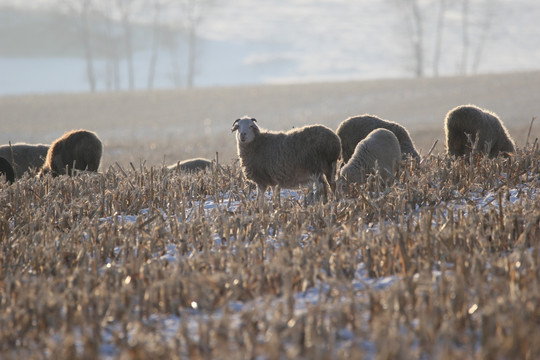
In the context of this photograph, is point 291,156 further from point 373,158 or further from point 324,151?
point 373,158

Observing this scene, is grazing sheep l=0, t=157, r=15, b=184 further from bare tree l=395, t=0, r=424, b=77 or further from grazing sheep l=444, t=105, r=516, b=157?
bare tree l=395, t=0, r=424, b=77

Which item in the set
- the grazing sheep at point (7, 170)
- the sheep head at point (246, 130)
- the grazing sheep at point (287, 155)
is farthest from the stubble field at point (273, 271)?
the grazing sheep at point (7, 170)

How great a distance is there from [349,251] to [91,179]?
454 centimetres

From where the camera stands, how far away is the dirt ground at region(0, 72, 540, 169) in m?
28.1

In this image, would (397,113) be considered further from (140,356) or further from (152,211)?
(140,356)

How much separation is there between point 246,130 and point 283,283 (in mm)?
3722

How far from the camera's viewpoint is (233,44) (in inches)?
4060

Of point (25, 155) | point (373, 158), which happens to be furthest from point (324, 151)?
point (25, 155)

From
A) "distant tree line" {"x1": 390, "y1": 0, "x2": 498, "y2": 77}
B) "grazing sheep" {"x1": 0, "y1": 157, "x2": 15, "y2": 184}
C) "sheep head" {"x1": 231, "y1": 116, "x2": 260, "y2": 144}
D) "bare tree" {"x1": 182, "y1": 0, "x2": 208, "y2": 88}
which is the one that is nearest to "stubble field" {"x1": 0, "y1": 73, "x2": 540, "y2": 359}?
"sheep head" {"x1": 231, "y1": 116, "x2": 260, "y2": 144}

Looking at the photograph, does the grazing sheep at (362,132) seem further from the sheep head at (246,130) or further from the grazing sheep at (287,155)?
the sheep head at (246,130)

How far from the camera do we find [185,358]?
2.90 meters

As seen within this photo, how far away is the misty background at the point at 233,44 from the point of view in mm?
72562

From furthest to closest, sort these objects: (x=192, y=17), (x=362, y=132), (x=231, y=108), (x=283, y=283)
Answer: (x=192, y=17)
(x=231, y=108)
(x=362, y=132)
(x=283, y=283)

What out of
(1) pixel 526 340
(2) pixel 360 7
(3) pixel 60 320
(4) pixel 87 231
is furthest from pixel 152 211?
(2) pixel 360 7
